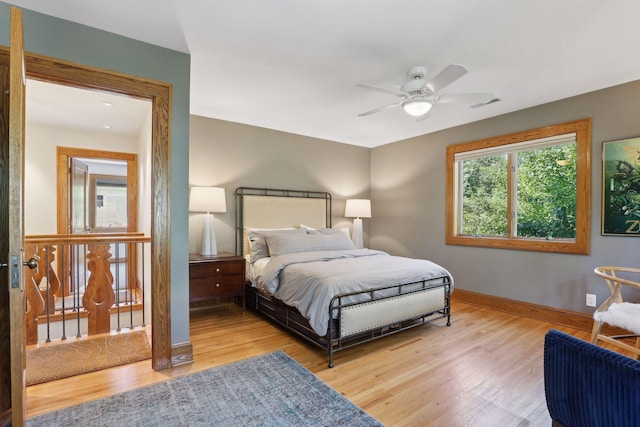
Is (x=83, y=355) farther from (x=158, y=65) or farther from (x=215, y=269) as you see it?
(x=158, y=65)

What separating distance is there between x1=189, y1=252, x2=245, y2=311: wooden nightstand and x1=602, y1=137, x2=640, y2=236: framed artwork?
3968 mm

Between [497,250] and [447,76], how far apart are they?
8.97 ft

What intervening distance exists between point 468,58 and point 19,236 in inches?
124

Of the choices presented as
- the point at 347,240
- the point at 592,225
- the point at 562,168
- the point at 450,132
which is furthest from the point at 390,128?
the point at 592,225

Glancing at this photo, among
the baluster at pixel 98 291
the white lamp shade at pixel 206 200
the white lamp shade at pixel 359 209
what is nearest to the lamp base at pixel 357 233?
the white lamp shade at pixel 359 209

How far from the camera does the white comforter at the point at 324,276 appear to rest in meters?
2.59

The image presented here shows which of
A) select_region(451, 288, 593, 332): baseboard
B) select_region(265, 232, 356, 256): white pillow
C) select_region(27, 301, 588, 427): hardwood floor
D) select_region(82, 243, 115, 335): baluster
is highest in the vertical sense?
select_region(265, 232, 356, 256): white pillow

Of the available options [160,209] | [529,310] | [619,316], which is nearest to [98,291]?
[160,209]

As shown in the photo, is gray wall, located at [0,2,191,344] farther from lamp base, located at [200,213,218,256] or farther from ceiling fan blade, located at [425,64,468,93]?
ceiling fan blade, located at [425,64,468,93]

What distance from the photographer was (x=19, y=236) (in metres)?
1.39

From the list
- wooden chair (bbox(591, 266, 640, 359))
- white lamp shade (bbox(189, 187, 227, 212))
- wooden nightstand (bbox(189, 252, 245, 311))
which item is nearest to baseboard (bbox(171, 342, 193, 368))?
wooden nightstand (bbox(189, 252, 245, 311))

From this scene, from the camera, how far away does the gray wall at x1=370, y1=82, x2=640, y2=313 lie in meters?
3.12

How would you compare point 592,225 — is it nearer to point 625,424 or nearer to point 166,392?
point 625,424

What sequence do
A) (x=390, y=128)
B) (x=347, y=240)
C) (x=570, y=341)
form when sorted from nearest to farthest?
(x=570, y=341) → (x=347, y=240) → (x=390, y=128)
